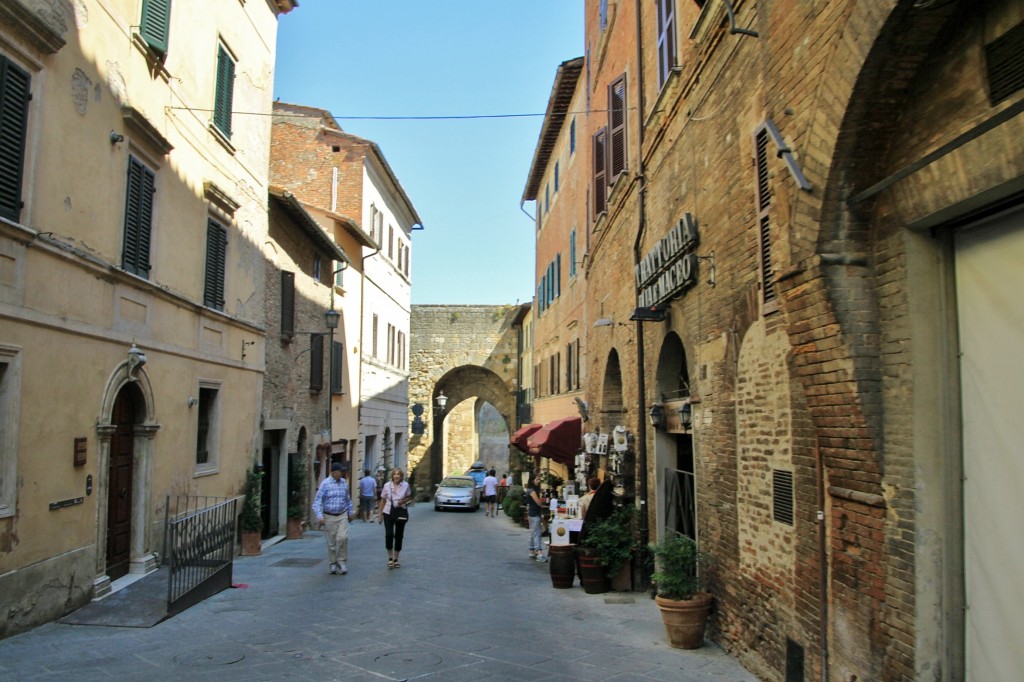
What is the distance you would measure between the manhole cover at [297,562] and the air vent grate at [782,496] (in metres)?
8.61

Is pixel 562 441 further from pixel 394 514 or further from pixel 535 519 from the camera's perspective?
pixel 394 514

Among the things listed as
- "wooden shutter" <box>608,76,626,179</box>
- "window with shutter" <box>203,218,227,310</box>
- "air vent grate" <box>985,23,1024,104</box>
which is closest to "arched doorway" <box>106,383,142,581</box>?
"window with shutter" <box>203,218,227,310</box>

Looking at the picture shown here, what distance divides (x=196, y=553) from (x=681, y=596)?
543 cm

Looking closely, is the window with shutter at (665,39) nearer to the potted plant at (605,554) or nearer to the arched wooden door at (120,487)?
the potted plant at (605,554)

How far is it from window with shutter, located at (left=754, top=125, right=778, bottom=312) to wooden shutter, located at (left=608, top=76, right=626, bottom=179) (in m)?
6.56

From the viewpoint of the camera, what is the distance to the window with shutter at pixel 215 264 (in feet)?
40.6

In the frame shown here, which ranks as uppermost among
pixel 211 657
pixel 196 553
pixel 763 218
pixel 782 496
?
pixel 763 218

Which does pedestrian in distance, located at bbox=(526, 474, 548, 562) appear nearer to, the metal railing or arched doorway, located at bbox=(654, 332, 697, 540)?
arched doorway, located at bbox=(654, 332, 697, 540)

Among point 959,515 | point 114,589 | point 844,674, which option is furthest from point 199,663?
point 959,515

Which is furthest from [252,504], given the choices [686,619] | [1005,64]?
[1005,64]

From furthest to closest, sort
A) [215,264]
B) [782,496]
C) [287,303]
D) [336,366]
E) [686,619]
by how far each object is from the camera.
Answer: [336,366] < [287,303] < [215,264] < [686,619] < [782,496]

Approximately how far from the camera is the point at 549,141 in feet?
83.5

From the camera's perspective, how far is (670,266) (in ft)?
29.1

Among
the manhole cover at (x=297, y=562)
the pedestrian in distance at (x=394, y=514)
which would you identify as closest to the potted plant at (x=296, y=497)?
the manhole cover at (x=297, y=562)
